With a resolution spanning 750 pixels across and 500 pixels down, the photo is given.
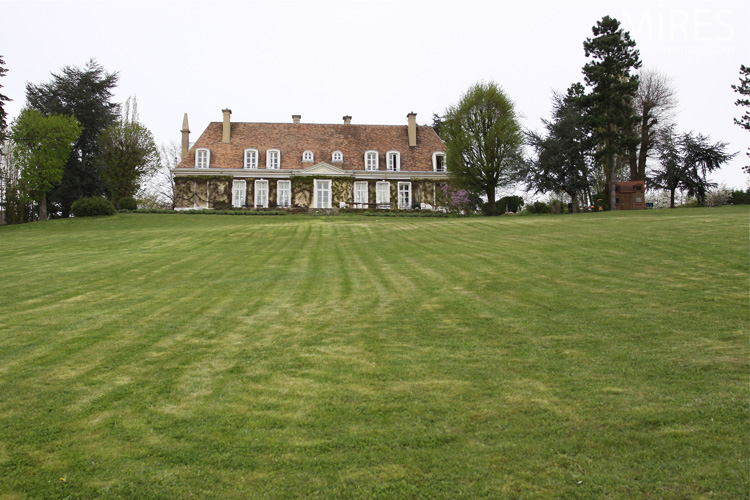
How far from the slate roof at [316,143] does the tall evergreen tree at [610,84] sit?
14838mm

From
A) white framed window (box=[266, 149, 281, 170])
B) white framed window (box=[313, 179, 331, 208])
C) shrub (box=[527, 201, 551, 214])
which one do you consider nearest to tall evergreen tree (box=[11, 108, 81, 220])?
white framed window (box=[266, 149, 281, 170])

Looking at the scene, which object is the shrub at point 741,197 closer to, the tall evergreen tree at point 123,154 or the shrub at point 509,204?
the shrub at point 509,204

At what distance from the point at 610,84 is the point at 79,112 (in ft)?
147

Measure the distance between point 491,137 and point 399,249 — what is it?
84.3 ft

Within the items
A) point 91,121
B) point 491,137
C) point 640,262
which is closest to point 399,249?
point 640,262

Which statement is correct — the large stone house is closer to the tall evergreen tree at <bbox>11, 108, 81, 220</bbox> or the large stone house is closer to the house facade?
the tall evergreen tree at <bbox>11, 108, 81, 220</bbox>

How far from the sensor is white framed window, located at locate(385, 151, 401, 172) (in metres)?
46.7

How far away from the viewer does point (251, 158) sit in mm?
45344

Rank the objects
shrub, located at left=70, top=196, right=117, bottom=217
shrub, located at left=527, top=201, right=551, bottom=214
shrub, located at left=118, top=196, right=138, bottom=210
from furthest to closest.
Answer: shrub, located at left=527, top=201, right=551, bottom=214 < shrub, located at left=118, top=196, right=138, bottom=210 < shrub, located at left=70, top=196, right=117, bottom=217

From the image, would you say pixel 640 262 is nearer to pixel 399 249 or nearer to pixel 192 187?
pixel 399 249

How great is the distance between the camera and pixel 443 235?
64.2ft

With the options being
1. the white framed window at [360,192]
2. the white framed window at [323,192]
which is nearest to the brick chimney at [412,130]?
the white framed window at [360,192]

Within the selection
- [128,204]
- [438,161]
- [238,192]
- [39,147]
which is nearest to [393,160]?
[438,161]

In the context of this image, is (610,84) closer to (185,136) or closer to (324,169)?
(324,169)
